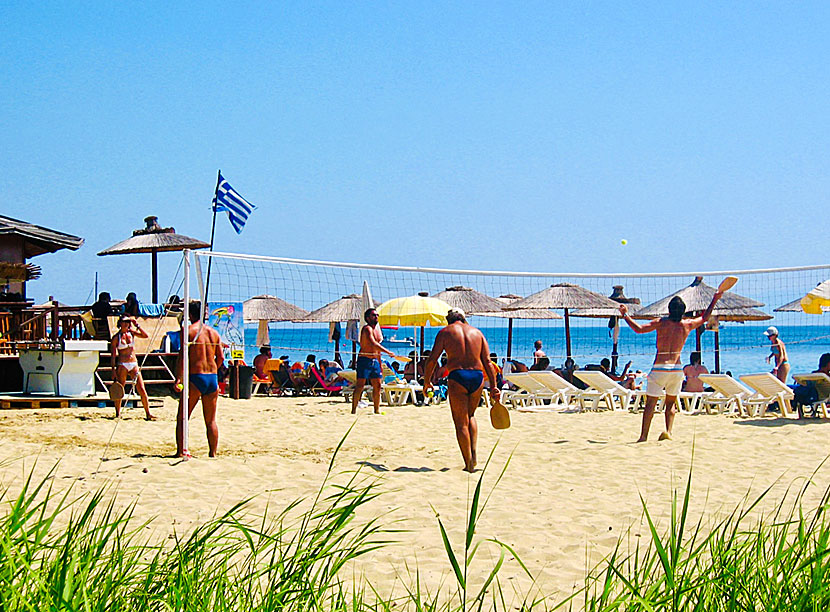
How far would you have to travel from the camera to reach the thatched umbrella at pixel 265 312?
21.2 metres

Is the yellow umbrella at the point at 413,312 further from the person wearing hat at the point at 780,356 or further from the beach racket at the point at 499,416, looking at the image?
the beach racket at the point at 499,416

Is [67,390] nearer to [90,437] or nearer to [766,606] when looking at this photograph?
[90,437]

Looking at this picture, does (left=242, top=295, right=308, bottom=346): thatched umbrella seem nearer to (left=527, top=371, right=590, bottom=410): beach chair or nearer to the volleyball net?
the volleyball net

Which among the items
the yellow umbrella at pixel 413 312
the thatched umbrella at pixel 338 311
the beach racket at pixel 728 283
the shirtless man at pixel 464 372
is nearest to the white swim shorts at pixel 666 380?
the beach racket at pixel 728 283

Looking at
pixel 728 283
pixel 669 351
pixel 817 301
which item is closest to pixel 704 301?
pixel 817 301

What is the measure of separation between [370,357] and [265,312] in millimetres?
9389

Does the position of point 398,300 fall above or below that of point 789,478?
above

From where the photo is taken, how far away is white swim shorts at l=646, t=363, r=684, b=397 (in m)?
9.03

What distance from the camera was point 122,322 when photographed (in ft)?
36.6

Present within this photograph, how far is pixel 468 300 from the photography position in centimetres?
1823

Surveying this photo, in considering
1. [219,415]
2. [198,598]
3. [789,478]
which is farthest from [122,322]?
[198,598]

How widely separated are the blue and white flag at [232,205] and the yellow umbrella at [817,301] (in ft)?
25.7

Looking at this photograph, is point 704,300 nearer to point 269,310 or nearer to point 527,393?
point 527,393

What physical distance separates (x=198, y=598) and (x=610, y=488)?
14.7 ft
